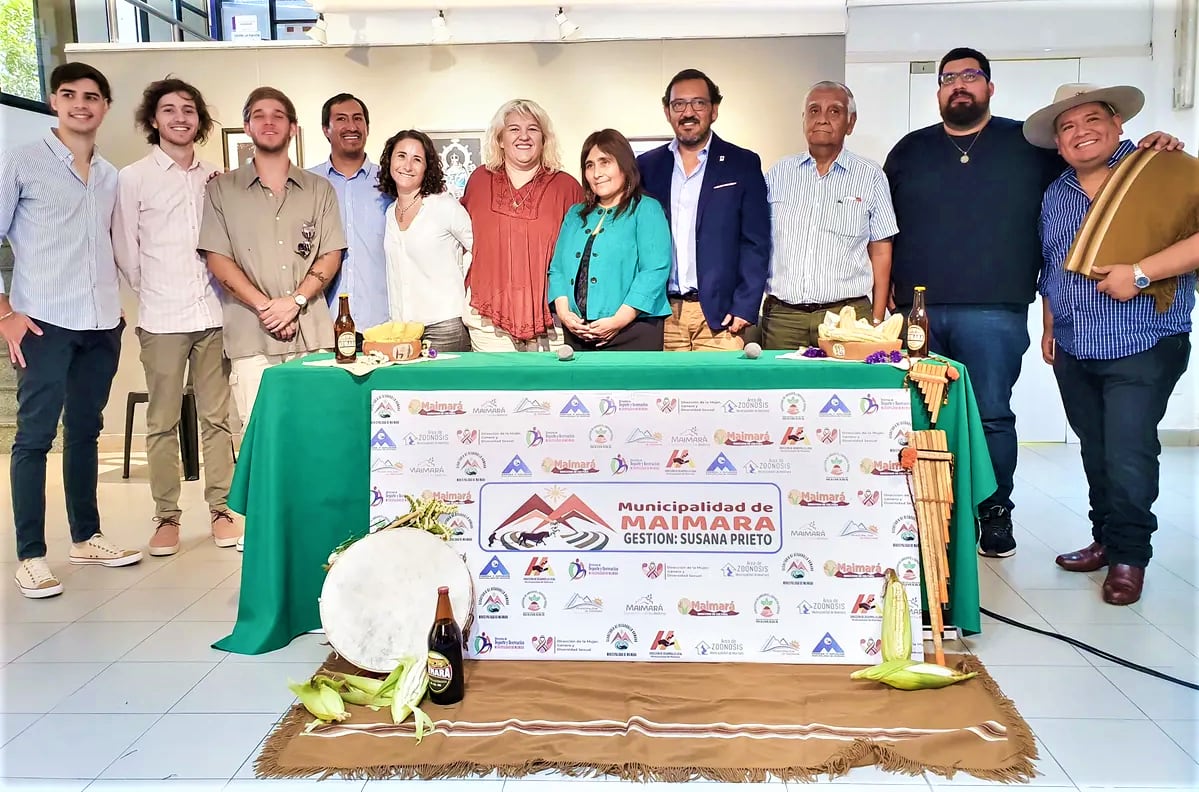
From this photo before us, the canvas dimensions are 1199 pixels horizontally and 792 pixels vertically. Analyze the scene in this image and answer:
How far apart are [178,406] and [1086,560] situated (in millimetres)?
3790

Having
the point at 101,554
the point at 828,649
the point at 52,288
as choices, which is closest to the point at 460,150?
the point at 52,288

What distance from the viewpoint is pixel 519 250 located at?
3.69 meters

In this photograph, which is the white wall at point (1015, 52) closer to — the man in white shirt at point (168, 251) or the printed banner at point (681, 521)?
the printed banner at point (681, 521)

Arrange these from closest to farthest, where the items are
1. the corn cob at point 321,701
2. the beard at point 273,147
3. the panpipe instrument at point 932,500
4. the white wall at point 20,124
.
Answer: the corn cob at point 321,701, the panpipe instrument at point 932,500, the beard at point 273,147, the white wall at point 20,124

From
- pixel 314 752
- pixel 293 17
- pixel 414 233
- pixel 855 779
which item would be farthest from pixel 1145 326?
pixel 293 17

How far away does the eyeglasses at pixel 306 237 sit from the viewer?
12.5ft

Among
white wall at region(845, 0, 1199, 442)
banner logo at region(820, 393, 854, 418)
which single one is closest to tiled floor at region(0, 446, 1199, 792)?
banner logo at region(820, 393, 854, 418)

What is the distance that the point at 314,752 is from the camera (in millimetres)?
2201

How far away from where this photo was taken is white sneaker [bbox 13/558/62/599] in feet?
11.2

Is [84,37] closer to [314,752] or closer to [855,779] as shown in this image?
[314,752]

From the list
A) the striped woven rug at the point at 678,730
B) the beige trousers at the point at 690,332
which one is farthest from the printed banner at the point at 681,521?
the beige trousers at the point at 690,332

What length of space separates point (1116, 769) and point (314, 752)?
6.17ft

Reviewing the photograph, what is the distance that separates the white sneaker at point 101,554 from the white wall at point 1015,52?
188 inches

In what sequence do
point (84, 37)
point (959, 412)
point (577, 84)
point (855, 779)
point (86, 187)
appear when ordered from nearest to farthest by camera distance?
1. point (855, 779)
2. point (959, 412)
3. point (86, 187)
4. point (577, 84)
5. point (84, 37)
